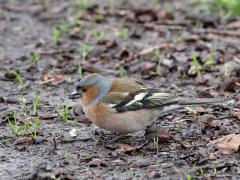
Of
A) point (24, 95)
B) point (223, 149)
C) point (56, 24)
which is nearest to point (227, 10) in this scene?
point (56, 24)

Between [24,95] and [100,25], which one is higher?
[100,25]

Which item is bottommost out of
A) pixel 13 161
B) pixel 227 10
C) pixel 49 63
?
pixel 13 161

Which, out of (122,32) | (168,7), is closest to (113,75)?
(122,32)

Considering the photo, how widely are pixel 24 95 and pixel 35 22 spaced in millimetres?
3799

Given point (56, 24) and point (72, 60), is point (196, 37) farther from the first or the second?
point (56, 24)

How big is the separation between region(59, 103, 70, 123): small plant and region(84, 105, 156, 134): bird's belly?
74cm

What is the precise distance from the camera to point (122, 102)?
701 cm

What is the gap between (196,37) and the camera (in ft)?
35.5

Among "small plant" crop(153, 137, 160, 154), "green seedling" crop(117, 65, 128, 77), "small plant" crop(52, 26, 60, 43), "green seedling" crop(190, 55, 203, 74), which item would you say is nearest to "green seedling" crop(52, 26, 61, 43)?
→ "small plant" crop(52, 26, 60, 43)

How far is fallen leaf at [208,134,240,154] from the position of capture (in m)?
6.34

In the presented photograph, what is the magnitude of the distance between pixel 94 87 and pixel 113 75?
258 centimetres

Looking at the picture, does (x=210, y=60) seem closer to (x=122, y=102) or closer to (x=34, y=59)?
(x=34, y=59)

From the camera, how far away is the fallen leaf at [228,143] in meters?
6.34

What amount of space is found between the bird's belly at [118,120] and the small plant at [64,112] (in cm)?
74
